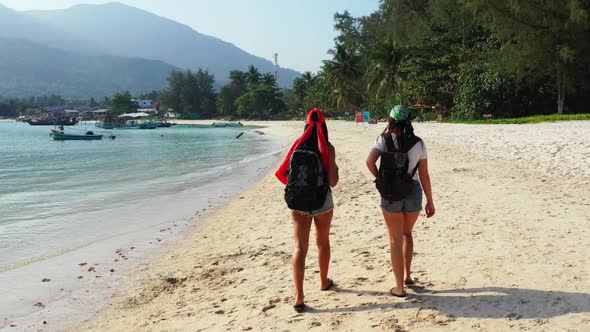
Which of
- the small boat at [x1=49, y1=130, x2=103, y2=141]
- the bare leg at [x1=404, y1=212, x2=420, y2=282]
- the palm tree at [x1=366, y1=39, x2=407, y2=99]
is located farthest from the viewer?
the small boat at [x1=49, y1=130, x2=103, y2=141]

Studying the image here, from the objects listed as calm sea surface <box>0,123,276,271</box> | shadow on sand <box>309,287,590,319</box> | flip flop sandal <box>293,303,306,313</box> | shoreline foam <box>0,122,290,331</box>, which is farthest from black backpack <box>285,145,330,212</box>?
calm sea surface <box>0,123,276,271</box>

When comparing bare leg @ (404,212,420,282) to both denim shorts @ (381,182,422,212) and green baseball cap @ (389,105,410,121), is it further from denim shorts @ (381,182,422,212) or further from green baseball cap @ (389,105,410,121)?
green baseball cap @ (389,105,410,121)

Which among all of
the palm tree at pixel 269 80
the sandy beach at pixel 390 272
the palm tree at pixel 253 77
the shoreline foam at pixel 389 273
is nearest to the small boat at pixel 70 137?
the sandy beach at pixel 390 272

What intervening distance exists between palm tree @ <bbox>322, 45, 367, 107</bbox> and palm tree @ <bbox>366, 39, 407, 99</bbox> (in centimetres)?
970

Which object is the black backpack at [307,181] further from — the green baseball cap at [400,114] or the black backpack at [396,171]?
the green baseball cap at [400,114]

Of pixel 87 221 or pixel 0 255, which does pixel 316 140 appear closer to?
pixel 0 255

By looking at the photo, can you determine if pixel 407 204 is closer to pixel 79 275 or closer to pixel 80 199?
pixel 79 275

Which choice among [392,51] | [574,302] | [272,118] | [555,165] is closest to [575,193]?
[555,165]

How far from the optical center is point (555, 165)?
1148 centimetres

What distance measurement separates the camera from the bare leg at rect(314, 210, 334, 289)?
14.0 feet

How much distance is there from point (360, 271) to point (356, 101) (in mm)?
64616

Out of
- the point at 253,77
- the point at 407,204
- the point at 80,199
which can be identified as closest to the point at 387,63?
the point at 80,199

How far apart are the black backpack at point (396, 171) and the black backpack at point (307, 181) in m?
0.57

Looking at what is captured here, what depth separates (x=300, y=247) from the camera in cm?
429
